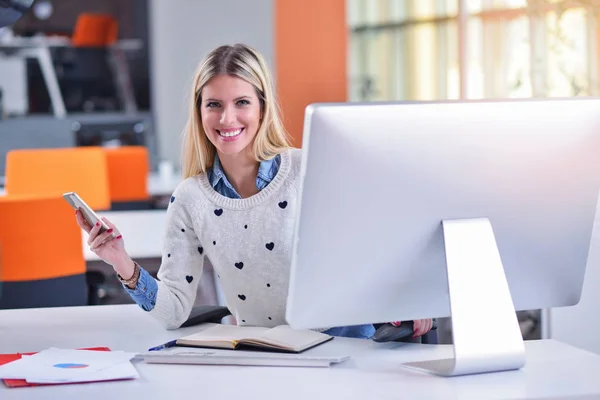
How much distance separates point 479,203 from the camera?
5.58 feet

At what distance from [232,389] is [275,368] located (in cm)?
15

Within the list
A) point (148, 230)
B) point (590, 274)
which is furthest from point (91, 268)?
point (590, 274)

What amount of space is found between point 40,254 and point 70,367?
5.38ft

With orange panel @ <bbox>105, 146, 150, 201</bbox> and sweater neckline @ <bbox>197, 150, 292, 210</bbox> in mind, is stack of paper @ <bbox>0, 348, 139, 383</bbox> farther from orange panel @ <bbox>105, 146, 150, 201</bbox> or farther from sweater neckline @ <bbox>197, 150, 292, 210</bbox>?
orange panel @ <bbox>105, 146, 150, 201</bbox>

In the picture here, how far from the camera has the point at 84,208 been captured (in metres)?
1.92

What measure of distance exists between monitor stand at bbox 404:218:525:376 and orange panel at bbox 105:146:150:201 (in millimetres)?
4329

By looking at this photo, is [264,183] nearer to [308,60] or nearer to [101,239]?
[101,239]

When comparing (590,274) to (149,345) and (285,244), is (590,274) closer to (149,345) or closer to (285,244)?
(285,244)

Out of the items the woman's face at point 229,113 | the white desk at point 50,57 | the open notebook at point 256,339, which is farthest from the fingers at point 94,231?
the white desk at point 50,57

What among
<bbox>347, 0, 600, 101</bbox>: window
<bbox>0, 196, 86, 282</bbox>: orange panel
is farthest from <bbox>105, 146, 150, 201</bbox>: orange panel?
<bbox>0, 196, 86, 282</bbox>: orange panel

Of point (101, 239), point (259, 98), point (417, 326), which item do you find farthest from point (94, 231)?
point (417, 326)

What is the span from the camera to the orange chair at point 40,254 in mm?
3287

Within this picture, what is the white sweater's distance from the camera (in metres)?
2.23

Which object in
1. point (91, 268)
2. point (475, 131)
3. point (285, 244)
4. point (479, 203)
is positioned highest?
point (475, 131)
